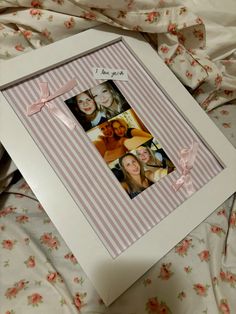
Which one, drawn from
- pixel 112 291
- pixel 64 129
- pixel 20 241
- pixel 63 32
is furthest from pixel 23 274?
pixel 63 32

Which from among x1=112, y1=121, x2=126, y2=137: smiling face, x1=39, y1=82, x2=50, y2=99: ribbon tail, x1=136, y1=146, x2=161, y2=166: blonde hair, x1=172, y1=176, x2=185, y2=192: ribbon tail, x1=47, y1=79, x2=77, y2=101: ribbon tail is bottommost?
x1=172, y1=176, x2=185, y2=192: ribbon tail

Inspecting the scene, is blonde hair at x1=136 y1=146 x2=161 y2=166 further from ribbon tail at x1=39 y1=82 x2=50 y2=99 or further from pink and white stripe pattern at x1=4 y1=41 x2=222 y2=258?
ribbon tail at x1=39 y1=82 x2=50 y2=99

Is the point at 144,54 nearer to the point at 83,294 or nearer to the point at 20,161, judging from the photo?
the point at 20,161

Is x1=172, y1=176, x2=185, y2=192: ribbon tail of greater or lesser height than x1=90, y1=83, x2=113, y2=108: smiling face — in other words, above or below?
below

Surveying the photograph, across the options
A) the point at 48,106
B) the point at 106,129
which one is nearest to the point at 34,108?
the point at 48,106

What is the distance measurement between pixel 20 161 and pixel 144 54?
0.44 m

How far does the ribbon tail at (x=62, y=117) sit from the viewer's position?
71cm

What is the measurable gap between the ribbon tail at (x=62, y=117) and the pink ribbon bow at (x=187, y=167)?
266 mm

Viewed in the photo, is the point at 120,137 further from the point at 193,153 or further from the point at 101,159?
the point at 193,153

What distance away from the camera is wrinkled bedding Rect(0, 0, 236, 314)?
68 centimetres

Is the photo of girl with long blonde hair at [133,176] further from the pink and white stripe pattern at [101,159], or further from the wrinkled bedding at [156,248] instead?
the wrinkled bedding at [156,248]

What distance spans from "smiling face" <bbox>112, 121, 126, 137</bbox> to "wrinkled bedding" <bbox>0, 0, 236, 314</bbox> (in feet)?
0.85

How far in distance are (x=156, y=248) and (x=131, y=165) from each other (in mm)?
184

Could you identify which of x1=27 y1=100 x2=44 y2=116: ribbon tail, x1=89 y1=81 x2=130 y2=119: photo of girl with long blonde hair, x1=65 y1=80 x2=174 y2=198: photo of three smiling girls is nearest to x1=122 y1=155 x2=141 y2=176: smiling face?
x1=65 y1=80 x2=174 y2=198: photo of three smiling girls
